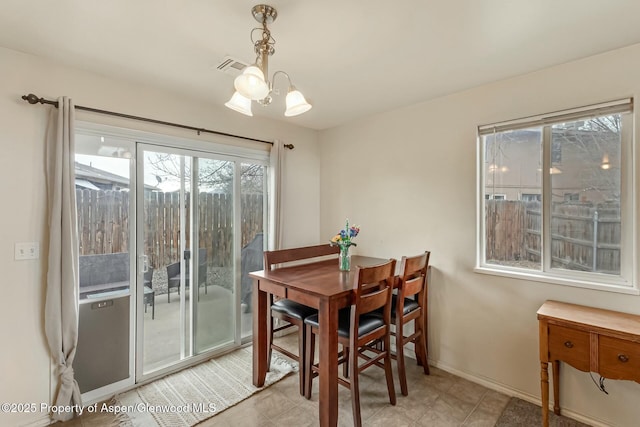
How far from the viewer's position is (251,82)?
1.40 metres

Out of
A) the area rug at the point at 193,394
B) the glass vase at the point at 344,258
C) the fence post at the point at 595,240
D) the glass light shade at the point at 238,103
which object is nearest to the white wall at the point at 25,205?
the area rug at the point at 193,394

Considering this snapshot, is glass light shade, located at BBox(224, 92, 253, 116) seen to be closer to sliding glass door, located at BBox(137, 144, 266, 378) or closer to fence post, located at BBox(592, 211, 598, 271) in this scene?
sliding glass door, located at BBox(137, 144, 266, 378)

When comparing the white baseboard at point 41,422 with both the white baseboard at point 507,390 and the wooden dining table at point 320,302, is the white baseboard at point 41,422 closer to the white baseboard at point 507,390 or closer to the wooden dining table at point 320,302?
the wooden dining table at point 320,302

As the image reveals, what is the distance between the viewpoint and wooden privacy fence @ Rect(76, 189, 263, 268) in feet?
7.44

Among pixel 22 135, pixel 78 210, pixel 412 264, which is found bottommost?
pixel 412 264

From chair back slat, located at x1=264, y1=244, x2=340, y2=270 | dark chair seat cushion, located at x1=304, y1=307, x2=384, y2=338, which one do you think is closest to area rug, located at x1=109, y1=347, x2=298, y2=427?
dark chair seat cushion, located at x1=304, y1=307, x2=384, y2=338

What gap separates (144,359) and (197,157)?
1.82m

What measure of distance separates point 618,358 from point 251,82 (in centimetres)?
241

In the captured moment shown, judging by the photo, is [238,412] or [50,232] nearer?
[50,232]

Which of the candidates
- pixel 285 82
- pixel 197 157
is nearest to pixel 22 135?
pixel 197 157

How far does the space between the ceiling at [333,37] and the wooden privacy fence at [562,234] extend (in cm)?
104

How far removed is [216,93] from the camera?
2637 mm

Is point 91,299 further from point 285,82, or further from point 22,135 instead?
point 285,82

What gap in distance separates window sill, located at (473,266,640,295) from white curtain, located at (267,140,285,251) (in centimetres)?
194
